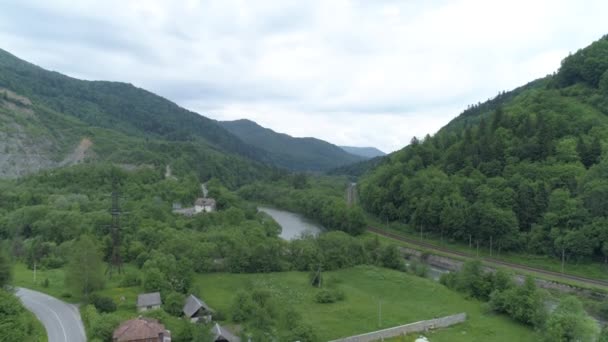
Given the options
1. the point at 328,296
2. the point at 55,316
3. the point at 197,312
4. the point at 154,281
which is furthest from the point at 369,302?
the point at 55,316

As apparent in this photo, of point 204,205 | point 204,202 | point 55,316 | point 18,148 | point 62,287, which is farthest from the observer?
point 18,148

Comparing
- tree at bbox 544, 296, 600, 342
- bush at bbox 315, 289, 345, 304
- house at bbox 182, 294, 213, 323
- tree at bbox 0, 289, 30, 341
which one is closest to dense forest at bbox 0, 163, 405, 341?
house at bbox 182, 294, 213, 323

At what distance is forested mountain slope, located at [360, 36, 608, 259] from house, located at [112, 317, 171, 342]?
42.3 m

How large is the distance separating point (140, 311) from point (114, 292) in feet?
21.3

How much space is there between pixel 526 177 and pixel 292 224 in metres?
40.4

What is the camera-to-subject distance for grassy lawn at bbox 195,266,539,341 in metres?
28.3

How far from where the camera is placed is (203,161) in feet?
408

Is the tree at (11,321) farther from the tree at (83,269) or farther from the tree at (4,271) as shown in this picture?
the tree at (83,269)

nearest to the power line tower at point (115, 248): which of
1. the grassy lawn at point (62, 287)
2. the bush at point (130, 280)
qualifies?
the grassy lawn at point (62, 287)

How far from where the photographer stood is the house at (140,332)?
23.4 meters

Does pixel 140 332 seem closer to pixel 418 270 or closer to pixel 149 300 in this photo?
pixel 149 300

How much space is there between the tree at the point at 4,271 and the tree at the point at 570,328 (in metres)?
35.4

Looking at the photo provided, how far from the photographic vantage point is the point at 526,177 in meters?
57.4

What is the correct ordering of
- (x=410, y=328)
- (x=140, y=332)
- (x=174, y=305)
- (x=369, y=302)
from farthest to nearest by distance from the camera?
(x=369, y=302), (x=174, y=305), (x=410, y=328), (x=140, y=332)
